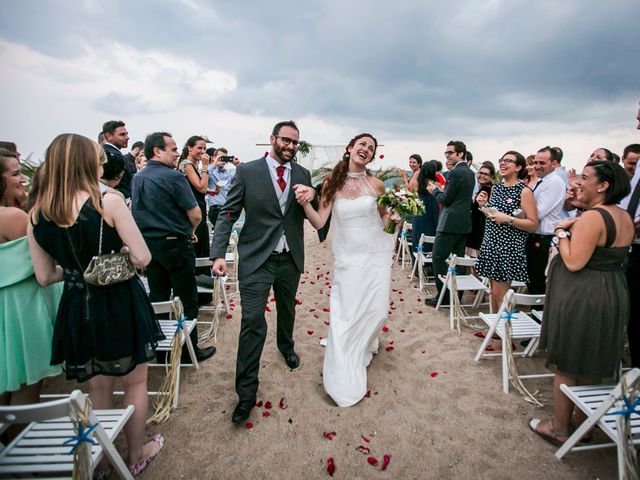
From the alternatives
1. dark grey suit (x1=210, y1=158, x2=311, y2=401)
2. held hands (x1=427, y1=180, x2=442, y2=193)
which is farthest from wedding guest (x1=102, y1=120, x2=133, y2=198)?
held hands (x1=427, y1=180, x2=442, y2=193)

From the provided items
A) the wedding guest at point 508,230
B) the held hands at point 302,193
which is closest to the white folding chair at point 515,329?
the wedding guest at point 508,230

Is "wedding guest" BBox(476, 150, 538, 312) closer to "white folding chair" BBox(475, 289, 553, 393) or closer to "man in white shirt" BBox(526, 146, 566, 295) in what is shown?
"man in white shirt" BBox(526, 146, 566, 295)

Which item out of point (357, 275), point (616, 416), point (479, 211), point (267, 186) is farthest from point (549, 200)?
point (267, 186)

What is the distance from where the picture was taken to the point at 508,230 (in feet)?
14.2

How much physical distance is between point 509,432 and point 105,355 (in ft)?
10.7

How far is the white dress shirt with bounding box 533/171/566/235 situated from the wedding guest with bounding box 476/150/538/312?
35cm

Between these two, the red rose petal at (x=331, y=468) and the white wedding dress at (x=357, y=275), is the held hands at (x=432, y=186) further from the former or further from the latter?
the red rose petal at (x=331, y=468)

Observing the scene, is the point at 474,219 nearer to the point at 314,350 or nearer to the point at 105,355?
the point at 314,350

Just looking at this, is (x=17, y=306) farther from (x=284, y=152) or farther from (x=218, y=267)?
(x=284, y=152)

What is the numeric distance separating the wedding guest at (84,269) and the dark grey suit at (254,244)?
34.0 inches

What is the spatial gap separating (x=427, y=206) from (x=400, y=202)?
402 cm

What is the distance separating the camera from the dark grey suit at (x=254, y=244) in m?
3.17

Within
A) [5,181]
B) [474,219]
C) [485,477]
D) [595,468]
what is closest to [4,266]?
[5,181]

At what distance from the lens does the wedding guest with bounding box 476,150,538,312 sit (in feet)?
13.5
